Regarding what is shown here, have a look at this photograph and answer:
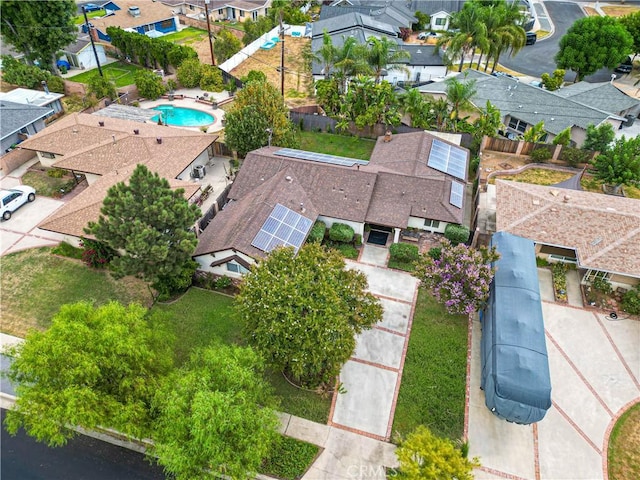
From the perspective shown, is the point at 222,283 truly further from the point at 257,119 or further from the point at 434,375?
the point at 257,119

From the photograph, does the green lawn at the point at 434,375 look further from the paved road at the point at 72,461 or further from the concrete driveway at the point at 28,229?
the concrete driveway at the point at 28,229

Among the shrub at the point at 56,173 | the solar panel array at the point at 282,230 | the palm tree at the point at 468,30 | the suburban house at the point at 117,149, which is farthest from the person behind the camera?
the palm tree at the point at 468,30

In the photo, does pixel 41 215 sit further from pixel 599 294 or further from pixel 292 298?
pixel 599 294

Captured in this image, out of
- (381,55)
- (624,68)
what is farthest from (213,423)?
(624,68)

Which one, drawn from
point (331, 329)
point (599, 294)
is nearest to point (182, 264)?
point (331, 329)

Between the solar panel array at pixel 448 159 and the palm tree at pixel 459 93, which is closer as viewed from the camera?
the solar panel array at pixel 448 159

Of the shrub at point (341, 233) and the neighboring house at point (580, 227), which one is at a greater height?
the neighboring house at point (580, 227)

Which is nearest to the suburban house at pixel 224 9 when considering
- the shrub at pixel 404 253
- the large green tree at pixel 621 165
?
the large green tree at pixel 621 165
